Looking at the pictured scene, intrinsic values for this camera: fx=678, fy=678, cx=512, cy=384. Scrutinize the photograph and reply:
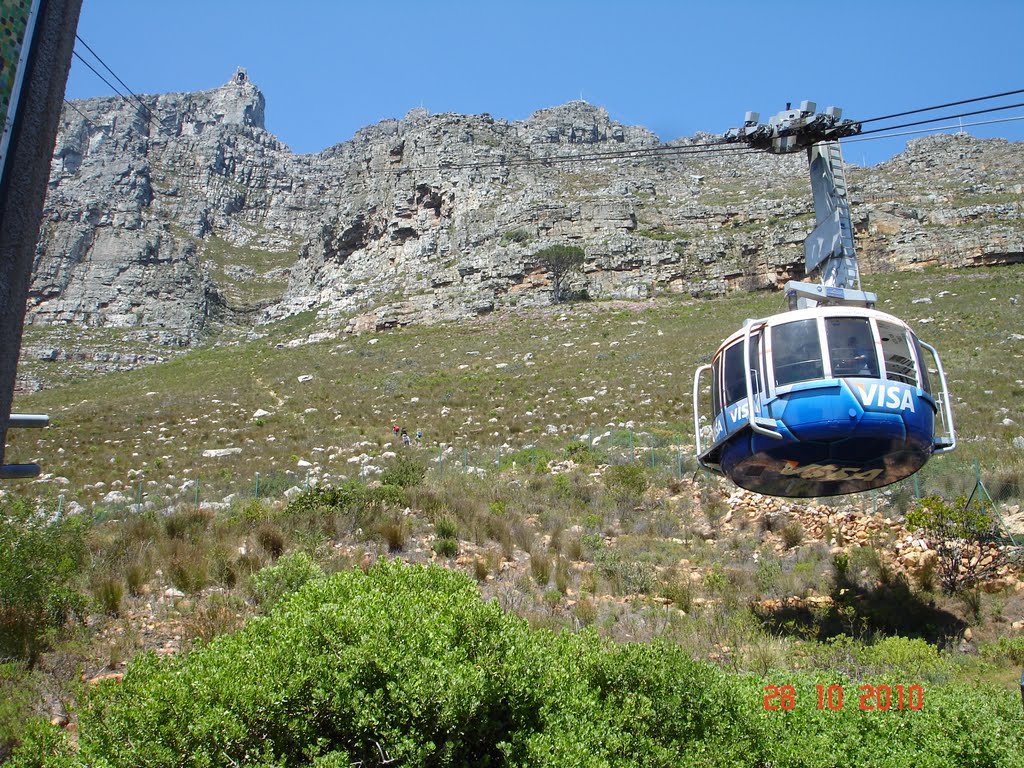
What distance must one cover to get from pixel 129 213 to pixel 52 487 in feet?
282

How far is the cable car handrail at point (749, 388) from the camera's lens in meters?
7.22

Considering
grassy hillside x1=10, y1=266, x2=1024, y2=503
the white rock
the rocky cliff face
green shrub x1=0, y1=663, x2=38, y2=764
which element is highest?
the rocky cliff face

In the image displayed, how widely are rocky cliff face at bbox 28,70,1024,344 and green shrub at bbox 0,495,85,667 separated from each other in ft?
120

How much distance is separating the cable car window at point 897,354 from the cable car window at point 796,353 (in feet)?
2.39

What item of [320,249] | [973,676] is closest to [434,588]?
[973,676]

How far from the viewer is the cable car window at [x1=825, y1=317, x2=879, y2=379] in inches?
280

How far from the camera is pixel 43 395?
45.2m

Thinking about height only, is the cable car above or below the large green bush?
above

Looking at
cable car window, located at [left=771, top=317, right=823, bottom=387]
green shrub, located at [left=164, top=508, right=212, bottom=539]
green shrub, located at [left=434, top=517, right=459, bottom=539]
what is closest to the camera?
cable car window, located at [left=771, top=317, right=823, bottom=387]

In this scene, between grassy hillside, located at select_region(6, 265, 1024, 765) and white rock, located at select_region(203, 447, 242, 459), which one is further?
white rock, located at select_region(203, 447, 242, 459)

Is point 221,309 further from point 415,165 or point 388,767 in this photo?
point 388,767

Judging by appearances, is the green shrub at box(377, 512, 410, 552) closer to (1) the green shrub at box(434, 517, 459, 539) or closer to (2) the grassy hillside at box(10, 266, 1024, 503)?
(1) the green shrub at box(434, 517, 459, 539)

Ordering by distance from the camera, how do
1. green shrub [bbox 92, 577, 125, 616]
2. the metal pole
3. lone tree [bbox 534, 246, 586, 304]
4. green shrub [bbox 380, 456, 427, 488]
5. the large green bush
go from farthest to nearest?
1. lone tree [bbox 534, 246, 586, 304]
2. green shrub [bbox 380, 456, 427, 488]
3. green shrub [bbox 92, 577, 125, 616]
4. the large green bush
5. the metal pole

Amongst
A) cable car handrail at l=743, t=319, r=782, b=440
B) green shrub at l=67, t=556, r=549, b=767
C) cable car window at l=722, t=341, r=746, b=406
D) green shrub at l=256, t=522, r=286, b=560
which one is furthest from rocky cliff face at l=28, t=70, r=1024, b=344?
green shrub at l=67, t=556, r=549, b=767
